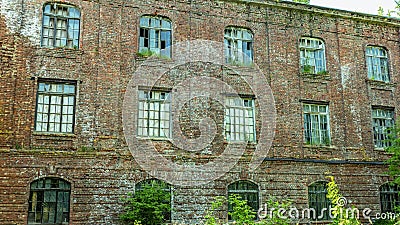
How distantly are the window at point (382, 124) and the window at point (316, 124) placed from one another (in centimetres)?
242

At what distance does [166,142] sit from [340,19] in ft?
32.8

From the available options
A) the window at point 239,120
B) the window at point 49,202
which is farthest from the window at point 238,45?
the window at point 49,202

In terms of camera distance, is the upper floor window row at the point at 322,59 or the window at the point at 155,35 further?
the upper floor window row at the point at 322,59

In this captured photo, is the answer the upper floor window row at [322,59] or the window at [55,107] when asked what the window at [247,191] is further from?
the window at [55,107]

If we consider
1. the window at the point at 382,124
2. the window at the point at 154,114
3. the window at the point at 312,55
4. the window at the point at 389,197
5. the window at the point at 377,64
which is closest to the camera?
the window at the point at 154,114

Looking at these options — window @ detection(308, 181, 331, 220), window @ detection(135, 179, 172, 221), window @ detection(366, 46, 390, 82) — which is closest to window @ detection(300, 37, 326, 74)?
window @ detection(366, 46, 390, 82)

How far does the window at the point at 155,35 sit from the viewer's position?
17438mm

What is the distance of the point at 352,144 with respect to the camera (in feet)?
62.3

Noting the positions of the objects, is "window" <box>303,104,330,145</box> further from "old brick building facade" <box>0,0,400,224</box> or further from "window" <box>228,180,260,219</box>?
"window" <box>228,180,260,219</box>

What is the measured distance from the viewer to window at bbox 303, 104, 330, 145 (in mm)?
18594

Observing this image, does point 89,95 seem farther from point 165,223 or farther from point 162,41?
point 165,223

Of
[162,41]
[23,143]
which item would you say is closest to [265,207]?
[162,41]

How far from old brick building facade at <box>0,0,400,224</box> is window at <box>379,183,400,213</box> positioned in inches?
6.2

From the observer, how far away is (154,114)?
1683cm
